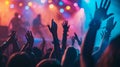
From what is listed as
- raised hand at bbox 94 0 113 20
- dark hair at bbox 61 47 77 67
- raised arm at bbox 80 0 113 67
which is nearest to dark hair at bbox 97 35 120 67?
raised arm at bbox 80 0 113 67

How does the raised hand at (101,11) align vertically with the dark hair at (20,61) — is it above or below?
above

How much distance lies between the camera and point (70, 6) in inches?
617

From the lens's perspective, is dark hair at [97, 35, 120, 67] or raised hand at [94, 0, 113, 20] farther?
raised hand at [94, 0, 113, 20]

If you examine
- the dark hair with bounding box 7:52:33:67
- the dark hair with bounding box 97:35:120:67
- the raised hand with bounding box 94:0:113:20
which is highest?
Result: the raised hand with bounding box 94:0:113:20

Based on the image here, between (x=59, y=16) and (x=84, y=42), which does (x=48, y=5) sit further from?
(x=84, y=42)

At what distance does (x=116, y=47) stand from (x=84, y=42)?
0.57 m

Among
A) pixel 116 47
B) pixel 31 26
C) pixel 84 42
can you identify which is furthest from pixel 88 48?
pixel 31 26

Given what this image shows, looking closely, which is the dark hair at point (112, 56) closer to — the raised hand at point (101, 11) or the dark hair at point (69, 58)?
the raised hand at point (101, 11)

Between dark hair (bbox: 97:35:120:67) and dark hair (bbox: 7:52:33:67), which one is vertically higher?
dark hair (bbox: 97:35:120:67)

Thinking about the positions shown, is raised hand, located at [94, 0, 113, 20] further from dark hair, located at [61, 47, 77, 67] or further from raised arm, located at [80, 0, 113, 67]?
dark hair, located at [61, 47, 77, 67]

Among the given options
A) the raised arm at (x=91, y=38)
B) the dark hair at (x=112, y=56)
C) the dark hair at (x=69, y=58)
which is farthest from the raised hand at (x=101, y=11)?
the dark hair at (x=69, y=58)

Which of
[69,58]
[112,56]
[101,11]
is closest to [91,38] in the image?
[101,11]

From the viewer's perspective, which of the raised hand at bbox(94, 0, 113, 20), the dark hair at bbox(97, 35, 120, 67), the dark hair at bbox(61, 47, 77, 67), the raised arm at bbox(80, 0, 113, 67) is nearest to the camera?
the dark hair at bbox(97, 35, 120, 67)

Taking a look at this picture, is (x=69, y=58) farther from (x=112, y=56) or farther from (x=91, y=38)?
(x=112, y=56)
